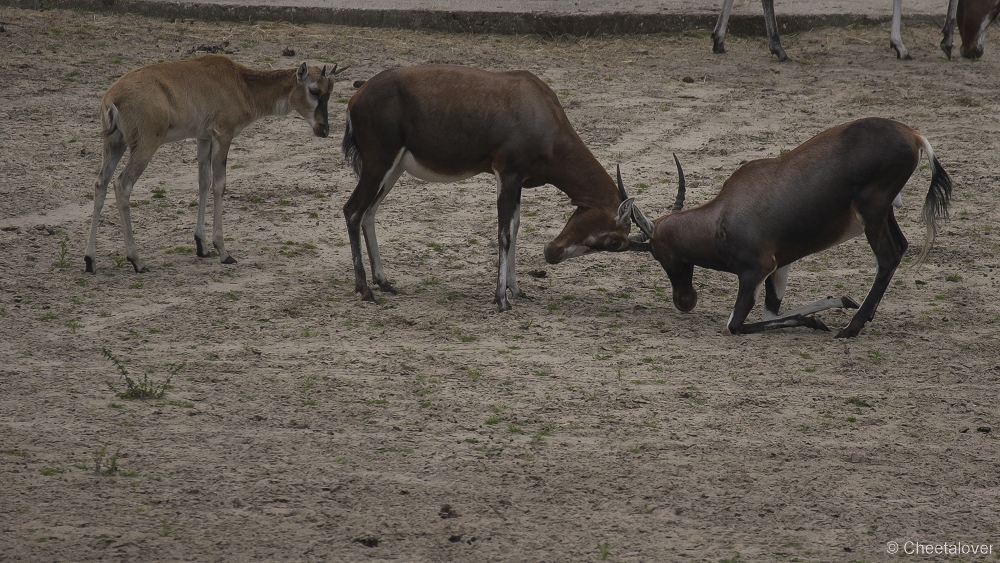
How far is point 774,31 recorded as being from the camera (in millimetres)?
13516

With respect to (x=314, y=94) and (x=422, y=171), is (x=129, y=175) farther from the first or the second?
(x=422, y=171)

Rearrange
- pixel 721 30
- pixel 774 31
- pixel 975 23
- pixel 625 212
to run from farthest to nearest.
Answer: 1. pixel 721 30
2. pixel 774 31
3. pixel 975 23
4. pixel 625 212

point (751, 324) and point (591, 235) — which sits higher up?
point (591, 235)

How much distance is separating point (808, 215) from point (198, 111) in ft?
13.6

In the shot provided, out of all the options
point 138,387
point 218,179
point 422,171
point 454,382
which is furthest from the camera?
point 218,179

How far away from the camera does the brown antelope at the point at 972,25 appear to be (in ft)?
43.8

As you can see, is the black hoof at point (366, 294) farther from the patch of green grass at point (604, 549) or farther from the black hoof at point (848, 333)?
the patch of green grass at point (604, 549)

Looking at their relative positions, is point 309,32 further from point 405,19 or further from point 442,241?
point 442,241

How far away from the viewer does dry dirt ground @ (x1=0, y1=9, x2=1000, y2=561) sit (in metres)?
4.52

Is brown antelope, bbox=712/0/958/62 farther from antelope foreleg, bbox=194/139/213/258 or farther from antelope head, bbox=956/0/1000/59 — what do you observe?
antelope foreleg, bbox=194/139/213/258

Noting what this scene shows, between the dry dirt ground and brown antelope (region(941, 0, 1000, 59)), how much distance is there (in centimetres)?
295

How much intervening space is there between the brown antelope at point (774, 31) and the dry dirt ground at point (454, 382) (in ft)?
9.42

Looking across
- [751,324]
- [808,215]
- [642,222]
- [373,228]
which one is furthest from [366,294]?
[808,215]

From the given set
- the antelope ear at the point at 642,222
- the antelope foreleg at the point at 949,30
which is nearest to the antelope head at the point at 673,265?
the antelope ear at the point at 642,222
